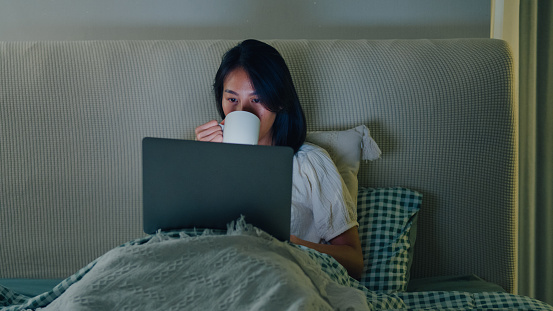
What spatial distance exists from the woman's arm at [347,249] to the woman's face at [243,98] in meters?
0.37

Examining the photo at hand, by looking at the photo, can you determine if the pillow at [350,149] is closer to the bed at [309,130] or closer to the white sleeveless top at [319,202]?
the bed at [309,130]

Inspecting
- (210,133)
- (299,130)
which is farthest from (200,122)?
(299,130)

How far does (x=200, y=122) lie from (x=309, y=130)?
1.17 feet

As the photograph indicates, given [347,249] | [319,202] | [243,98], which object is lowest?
[347,249]

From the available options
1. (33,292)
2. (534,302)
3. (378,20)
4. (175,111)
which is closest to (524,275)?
(534,302)

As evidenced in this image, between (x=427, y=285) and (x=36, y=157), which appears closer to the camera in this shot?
(x=427, y=285)

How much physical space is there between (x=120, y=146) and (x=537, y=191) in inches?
54.9

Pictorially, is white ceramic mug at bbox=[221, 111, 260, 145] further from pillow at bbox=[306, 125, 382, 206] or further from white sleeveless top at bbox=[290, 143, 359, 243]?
pillow at bbox=[306, 125, 382, 206]

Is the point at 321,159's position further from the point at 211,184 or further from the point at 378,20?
the point at 378,20

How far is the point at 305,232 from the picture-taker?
5.54ft

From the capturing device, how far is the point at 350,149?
70.9 inches

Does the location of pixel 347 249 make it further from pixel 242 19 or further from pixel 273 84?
pixel 242 19

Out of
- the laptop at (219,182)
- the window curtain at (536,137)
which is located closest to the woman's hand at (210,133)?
the laptop at (219,182)

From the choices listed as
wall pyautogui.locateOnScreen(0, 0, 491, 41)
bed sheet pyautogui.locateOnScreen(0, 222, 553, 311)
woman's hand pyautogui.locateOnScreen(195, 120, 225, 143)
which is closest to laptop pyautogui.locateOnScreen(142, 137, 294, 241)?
bed sheet pyautogui.locateOnScreen(0, 222, 553, 311)
